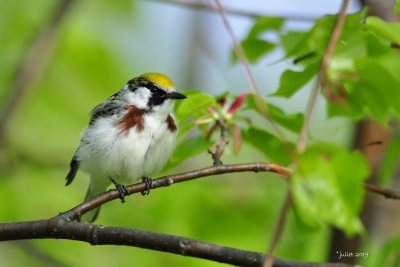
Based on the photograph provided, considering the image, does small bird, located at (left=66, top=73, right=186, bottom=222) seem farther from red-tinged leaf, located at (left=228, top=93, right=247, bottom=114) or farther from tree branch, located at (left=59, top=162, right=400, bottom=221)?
tree branch, located at (left=59, top=162, right=400, bottom=221)

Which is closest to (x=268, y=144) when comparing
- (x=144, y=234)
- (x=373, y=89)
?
(x=373, y=89)

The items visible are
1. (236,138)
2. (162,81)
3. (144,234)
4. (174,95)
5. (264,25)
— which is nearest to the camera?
(144,234)

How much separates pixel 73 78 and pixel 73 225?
5.25 metres

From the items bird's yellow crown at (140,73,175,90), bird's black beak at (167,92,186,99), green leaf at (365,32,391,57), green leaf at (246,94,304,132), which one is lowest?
green leaf at (246,94,304,132)

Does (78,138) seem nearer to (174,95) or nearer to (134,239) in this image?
(174,95)

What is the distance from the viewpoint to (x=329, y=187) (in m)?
1.94

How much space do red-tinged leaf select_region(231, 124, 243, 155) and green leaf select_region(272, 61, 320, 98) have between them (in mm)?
277

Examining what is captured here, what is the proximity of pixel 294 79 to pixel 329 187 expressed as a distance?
1320 mm

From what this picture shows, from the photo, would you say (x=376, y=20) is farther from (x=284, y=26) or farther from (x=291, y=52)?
(x=284, y=26)

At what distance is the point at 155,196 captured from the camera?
5.90 metres

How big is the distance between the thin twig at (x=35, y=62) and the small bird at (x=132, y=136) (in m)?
1.40

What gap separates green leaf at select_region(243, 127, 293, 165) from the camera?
338 centimetres

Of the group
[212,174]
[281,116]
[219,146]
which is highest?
[281,116]

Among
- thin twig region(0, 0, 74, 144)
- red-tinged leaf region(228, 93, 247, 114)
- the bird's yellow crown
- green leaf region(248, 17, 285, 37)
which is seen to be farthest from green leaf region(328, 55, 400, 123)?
thin twig region(0, 0, 74, 144)
